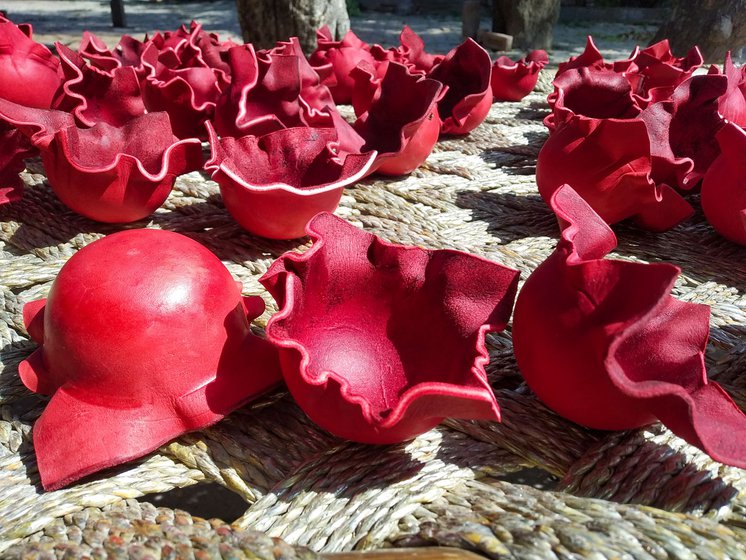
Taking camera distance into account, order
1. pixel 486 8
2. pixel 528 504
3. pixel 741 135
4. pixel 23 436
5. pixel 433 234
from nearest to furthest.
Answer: pixel 528 504 < pixel 23 436 < pixel 741 135 < pixel 433 234 < pixel 486 8

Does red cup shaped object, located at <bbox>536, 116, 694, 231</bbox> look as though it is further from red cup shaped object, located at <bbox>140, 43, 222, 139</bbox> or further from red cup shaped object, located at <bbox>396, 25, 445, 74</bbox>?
red cup shaped object, located at <bbox>396, 25, 445, 74</bbox>

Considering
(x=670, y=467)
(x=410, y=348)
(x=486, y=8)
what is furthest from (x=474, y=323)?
(x=486, y=8)

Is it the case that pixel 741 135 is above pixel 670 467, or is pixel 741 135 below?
above

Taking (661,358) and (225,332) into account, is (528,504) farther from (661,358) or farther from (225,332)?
(225,332)

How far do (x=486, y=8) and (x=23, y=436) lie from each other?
21.1ft

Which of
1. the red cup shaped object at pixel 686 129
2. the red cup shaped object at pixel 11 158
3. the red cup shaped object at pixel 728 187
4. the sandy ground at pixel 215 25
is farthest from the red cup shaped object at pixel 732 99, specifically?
the sandy ground at pixel 215 25

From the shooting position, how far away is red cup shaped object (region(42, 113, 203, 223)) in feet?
2.60

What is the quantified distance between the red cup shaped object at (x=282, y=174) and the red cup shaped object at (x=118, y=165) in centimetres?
7

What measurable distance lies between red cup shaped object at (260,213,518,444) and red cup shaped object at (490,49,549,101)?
1.20 meters

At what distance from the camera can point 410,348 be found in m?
0.63

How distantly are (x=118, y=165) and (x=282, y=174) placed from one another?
0.69ft

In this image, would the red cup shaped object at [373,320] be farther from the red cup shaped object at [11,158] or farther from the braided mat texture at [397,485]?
the red cup shaped object at [11,158]

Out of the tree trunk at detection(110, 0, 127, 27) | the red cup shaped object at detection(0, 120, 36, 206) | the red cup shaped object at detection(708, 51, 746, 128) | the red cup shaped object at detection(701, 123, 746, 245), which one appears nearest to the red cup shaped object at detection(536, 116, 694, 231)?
the red cup shaped object at detection(701, 123, 746, 245)

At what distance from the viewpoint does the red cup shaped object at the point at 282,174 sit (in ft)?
2.54
